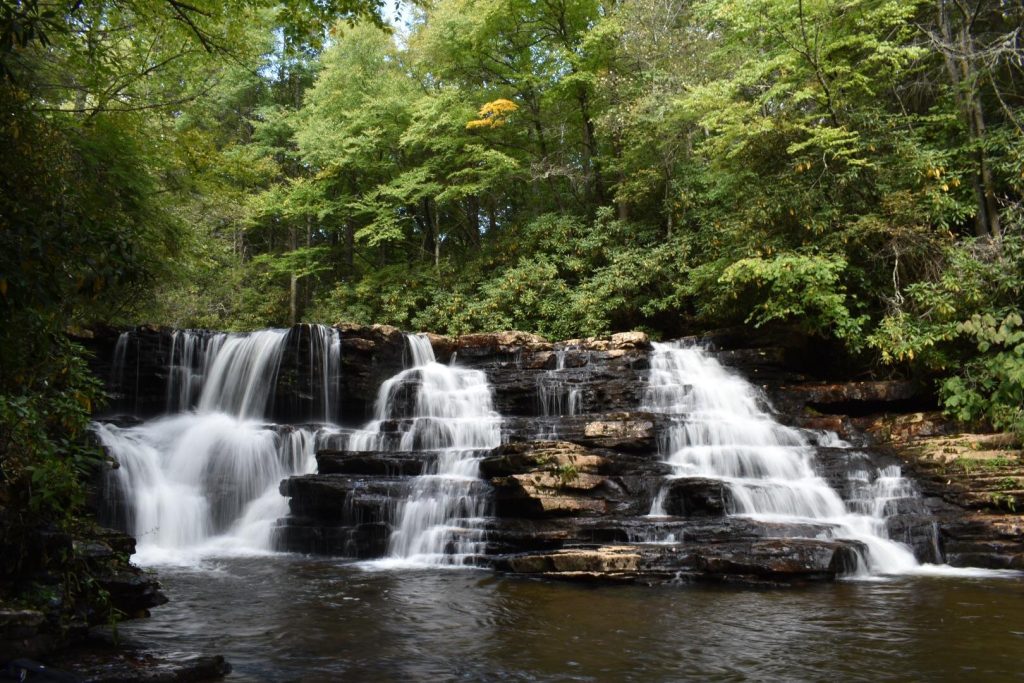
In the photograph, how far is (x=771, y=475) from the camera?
9.99m

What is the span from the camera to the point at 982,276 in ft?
36.4

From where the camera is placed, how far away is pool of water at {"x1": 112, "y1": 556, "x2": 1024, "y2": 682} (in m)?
4.65

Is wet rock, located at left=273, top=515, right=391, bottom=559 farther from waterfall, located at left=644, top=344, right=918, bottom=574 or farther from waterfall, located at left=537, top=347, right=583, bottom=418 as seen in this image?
waterfall, located at left=537, top=347, right=583, bottom=418

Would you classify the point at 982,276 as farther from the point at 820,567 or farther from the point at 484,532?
the point at 484,532

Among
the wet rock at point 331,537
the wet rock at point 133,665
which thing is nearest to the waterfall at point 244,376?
the wet rock at point 331,537

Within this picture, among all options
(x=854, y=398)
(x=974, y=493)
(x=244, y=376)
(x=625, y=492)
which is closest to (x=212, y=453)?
(x=244, y=376)

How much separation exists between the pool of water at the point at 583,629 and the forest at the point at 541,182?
1.97 m

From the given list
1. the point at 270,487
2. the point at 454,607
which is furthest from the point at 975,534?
the point at 270,487

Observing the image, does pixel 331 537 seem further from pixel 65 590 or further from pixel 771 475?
pixel 771 475

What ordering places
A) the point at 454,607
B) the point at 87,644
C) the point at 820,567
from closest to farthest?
the point at 87,644
the point at 454,607
the point at 820,567

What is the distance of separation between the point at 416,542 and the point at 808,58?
37.1 ft

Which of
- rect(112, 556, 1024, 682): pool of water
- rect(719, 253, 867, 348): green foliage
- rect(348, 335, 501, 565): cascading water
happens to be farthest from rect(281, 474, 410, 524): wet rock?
rect(719, 253, 867, 348): green foliage

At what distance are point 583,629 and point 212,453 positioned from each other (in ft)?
27.6

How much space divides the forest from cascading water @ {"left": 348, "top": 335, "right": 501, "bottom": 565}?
4.51 m
